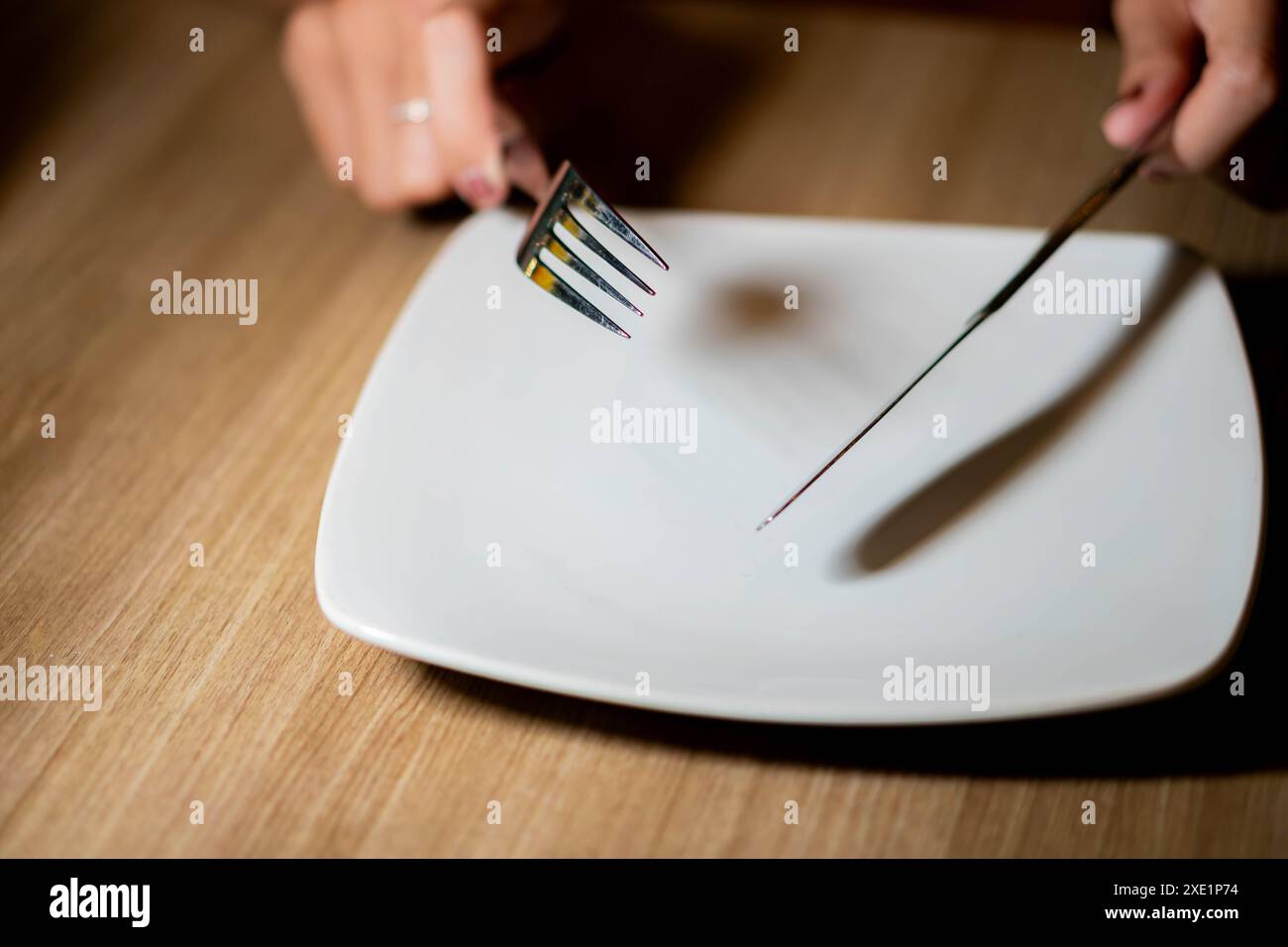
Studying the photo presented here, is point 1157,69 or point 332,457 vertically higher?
point 1157,69

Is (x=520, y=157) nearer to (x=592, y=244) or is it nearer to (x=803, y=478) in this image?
(x=592, y=244)

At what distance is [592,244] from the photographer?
656mm

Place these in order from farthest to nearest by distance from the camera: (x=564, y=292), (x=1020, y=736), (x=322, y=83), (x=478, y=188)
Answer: (x=322, y=83)
(x=478, y=188)
(x=564, y=292)
(x=1020, y=736)

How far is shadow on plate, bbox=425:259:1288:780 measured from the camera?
54cm

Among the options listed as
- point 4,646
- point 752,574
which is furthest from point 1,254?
point 752,574

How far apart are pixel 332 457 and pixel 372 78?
0.33 metres

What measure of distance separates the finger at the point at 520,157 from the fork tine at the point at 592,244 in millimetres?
98

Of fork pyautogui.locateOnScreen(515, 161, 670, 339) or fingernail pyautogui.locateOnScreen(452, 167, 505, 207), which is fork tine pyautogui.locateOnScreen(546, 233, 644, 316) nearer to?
fork pyautogui.locateOnScreen(515, 161, 670, 339)

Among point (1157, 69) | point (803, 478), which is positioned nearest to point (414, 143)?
point (803, 478)

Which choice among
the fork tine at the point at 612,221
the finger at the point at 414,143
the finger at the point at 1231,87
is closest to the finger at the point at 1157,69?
the finger at the point at 1231,87

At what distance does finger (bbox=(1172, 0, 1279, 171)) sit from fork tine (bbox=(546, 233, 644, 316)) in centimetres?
34

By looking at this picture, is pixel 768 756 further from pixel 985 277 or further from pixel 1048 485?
pixel 985 277

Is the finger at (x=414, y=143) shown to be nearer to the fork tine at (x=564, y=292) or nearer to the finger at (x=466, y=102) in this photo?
the finger at (x=466, y=102)

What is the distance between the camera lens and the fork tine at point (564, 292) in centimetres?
65
